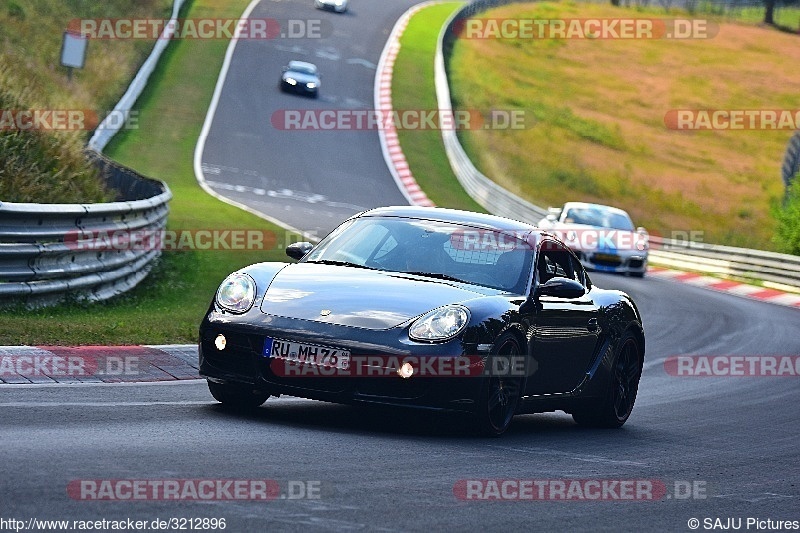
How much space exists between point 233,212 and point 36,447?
2098 cm

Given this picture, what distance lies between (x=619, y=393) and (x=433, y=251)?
205cm

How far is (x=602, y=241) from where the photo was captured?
89.4ft

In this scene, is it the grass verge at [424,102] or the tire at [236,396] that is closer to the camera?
the tire at [236,396]

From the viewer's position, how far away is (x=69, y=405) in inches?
325

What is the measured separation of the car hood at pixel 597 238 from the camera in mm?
27203

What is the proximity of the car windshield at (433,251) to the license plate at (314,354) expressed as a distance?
109 cm

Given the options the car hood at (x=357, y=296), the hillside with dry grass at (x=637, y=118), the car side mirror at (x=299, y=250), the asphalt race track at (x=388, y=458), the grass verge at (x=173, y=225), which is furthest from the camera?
the hillside with dry grass at (x=637, y=118)

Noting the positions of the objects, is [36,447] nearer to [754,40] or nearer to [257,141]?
[257,141]

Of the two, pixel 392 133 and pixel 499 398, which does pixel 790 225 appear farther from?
pixel 499 398

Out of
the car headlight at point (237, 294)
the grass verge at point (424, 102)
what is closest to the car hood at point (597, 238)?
the grass verge at point (424, 102)

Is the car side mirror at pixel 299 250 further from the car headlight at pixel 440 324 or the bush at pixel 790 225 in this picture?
the bush at pixel 790 225

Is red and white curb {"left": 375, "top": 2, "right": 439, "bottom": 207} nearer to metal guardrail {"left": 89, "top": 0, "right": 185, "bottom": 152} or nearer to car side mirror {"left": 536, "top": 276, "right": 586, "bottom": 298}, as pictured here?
metal guardrail {"left": 89, "top": 0, "right": 185, "bottom": 152}

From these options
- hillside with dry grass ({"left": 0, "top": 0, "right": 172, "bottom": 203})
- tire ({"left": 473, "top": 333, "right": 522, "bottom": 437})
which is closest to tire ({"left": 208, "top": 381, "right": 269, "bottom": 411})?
tire ({"left": 473, "top": 333, "right": 522, "bottom": 437})

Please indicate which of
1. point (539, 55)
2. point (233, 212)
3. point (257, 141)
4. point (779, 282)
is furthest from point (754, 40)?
point (233, 212)
